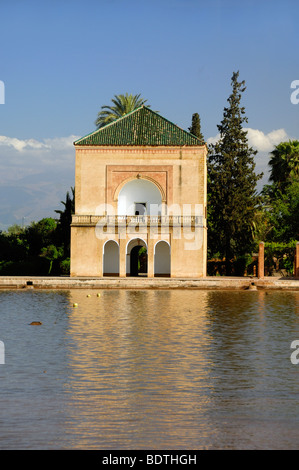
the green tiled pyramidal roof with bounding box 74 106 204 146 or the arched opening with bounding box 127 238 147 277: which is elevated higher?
the green tiled pyramidal roof with bounding box 74 106 204 146

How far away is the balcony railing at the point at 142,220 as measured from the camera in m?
39.2

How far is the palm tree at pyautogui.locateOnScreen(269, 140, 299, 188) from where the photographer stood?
50.2 metres

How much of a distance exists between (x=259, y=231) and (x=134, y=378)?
33.2 m

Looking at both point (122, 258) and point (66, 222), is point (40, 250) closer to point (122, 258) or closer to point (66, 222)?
point (66, 222)

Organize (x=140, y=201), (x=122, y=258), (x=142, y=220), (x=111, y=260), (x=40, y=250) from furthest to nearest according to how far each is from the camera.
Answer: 1. (x=40, y=250)
2. (x=140, y=201)
3. (x=111, y=260)
4. (x=142, y=220)
5. (x=122, y=258)

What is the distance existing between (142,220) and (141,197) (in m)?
2.06

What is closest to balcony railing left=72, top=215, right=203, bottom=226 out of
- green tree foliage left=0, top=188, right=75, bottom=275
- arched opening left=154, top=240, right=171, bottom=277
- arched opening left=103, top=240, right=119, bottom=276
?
arched opening left=103, top=240, right=119, bottom=276

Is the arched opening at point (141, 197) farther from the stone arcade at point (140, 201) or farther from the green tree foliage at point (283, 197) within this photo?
the green tree foliage at point (283, 197)

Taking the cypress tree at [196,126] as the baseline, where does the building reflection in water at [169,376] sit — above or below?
below

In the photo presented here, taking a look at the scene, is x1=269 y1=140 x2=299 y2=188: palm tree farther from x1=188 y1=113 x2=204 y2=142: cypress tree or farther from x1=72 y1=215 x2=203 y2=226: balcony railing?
x1=72 y1=215 x2=203 y2=226: balcony railing

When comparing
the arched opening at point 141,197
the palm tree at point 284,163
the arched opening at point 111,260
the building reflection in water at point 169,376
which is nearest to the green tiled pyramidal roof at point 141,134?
the arched opening at point 141,197

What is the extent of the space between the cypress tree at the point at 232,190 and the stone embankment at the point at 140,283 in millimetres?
8553

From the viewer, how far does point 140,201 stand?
135ft

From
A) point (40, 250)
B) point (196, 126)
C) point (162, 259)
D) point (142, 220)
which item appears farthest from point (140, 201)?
point (40, 250)
